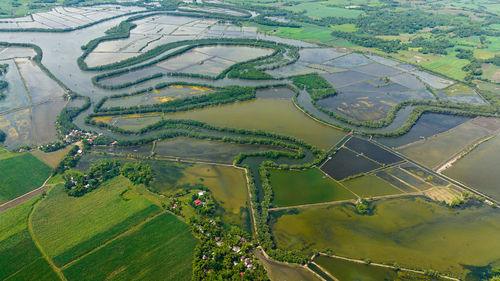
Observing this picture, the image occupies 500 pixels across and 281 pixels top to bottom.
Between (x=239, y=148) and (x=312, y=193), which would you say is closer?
(x=312, y=193)

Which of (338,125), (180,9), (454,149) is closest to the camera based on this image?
Result: (454,149)

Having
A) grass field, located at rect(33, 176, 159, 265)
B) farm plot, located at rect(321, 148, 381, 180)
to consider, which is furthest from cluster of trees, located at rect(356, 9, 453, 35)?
grass field, located at rect(33, 176, 159, 265)

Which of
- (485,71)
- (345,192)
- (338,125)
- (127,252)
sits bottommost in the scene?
(127,252)

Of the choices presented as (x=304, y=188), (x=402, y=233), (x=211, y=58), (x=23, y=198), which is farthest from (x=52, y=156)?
(x=402, y=233)

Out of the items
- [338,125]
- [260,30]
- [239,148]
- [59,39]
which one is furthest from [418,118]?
[59,39]

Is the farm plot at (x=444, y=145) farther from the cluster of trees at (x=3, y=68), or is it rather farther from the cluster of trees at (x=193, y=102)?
the cluster of trees at (x=3, y=68)

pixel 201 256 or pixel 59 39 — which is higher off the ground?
pixel 59 39

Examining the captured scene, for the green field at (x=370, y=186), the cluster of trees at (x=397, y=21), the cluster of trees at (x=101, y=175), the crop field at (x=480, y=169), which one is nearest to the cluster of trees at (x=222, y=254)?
the cluster of trees at (x=101, y=175)

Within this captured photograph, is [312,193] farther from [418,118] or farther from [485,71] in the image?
[485,71]
